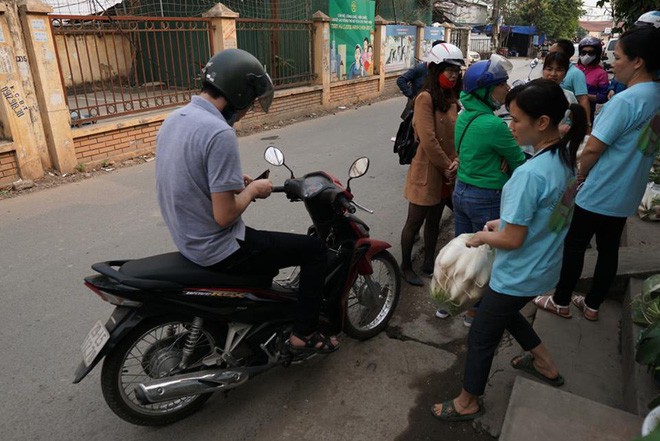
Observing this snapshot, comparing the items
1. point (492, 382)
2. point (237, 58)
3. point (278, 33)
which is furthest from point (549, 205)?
point (278, 33)

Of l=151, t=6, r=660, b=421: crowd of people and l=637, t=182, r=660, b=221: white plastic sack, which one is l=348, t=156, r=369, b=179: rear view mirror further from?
l=637, t=182, r=660, b=221: white plastic sack

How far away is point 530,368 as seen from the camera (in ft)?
9.07

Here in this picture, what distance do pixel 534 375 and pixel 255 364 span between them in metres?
1.52

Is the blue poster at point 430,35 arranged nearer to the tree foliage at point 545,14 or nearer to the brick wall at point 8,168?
the brick wall at point 8,168

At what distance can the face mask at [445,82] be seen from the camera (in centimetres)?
344

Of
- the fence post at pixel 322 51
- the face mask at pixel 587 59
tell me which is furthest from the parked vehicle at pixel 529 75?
the fence post at pixel 322 51

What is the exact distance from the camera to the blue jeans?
10.2ft

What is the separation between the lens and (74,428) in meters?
2.50

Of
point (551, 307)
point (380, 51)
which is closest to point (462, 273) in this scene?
point (551, 307)

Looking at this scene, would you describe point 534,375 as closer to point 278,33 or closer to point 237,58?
point 237,58

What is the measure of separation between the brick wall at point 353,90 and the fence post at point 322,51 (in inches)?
16.3

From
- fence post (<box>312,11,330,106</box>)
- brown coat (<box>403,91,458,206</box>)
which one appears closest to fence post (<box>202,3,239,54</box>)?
fence post (<box>312,11,330,106</box>)

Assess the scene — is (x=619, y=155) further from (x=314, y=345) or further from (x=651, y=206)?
(x=651, y=206)

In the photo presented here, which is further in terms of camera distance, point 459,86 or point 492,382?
point 459,86
